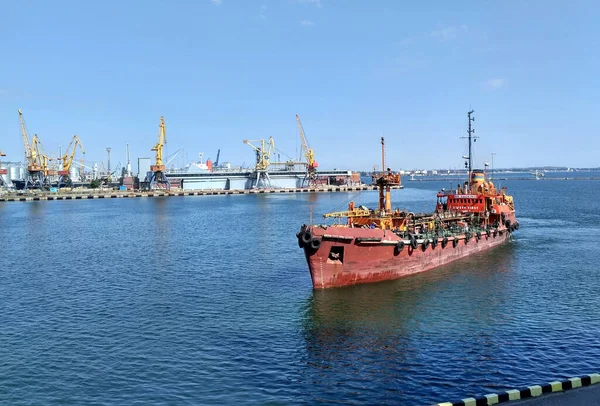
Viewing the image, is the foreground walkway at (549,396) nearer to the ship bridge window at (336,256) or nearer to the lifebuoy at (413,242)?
the ship bridge window at (336,256)

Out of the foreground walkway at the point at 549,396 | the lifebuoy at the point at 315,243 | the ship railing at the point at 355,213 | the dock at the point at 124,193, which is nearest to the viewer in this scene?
the foreground walkway at the point at 549,396

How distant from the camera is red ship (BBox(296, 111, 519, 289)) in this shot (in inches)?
1340

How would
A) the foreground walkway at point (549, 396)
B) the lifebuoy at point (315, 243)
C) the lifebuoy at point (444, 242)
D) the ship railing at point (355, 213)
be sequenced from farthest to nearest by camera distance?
the lifebuoy at point (444, 242) → the ship railing at point (355, 213) → the lifebuoy at point (315, 243) → the foreground walkway at point (549, 396)

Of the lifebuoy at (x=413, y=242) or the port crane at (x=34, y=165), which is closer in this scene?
the lifebuoy at (x=413, y=242)

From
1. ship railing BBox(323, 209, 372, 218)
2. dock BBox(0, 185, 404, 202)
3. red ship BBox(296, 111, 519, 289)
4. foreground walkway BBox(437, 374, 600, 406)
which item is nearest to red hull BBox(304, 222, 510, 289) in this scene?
red ship BBox(296, 111, 519, 289)

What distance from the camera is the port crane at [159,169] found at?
183 metres

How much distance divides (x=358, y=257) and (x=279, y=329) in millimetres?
9954

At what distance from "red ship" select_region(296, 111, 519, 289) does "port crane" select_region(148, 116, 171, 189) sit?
461ft

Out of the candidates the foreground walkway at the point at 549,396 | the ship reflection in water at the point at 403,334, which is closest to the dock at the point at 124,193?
the ship reflection in water at the point at 403,334

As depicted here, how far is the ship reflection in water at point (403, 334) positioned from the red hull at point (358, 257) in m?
0.69

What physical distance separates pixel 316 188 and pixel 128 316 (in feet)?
554

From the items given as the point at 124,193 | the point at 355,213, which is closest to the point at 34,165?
the point at 124,193

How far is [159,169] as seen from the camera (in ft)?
603

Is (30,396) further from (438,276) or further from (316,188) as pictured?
(316,188)
